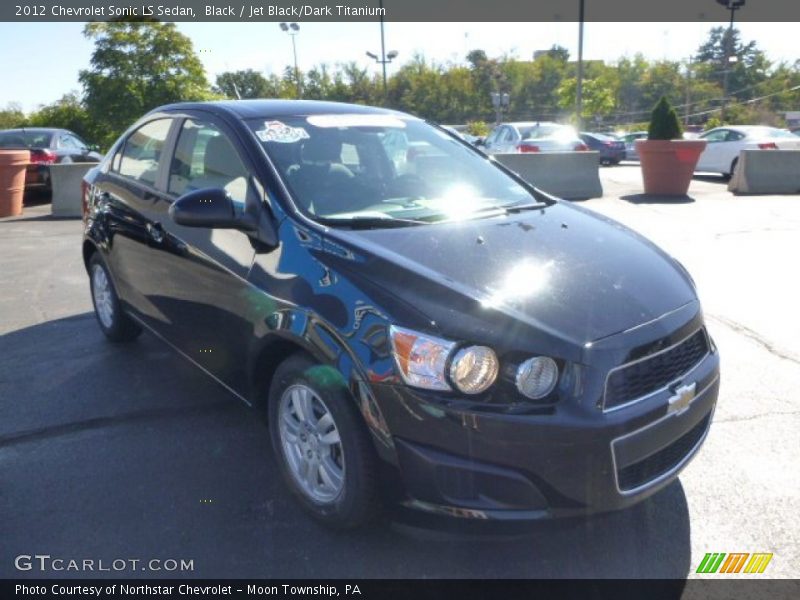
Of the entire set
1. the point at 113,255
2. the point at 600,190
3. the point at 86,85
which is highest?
the point at 86,85

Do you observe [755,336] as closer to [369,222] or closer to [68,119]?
[369,222]

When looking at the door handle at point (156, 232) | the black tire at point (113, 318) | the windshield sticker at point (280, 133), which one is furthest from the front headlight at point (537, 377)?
the black tire at point (113, 318)

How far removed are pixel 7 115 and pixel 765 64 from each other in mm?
74129

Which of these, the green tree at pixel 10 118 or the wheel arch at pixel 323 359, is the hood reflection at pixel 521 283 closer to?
the wheel arch at pixel 323 359

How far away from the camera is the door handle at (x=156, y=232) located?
404 cm

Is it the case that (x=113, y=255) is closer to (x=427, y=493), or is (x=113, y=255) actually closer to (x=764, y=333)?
(x=427, y=493)

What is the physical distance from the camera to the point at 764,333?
529cm

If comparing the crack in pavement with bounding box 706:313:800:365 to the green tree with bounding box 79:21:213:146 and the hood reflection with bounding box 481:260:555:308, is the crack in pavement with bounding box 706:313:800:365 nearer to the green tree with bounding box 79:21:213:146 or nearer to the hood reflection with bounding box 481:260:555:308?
the hood reflection with bounding box 481:260:555:308

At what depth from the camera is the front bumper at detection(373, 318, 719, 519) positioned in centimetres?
238

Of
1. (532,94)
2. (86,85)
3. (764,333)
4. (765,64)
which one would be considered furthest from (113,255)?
(765,64)

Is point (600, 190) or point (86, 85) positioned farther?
point (86, 85)

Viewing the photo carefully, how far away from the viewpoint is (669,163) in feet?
43.5

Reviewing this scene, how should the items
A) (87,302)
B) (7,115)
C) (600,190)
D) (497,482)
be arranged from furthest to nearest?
(7,115)
(600,190)
(87,302)
(497,482)

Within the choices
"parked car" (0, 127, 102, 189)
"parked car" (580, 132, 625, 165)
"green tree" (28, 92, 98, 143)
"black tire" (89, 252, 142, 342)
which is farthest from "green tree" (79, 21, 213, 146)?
"black tire" (89, 252, 142, 342)
